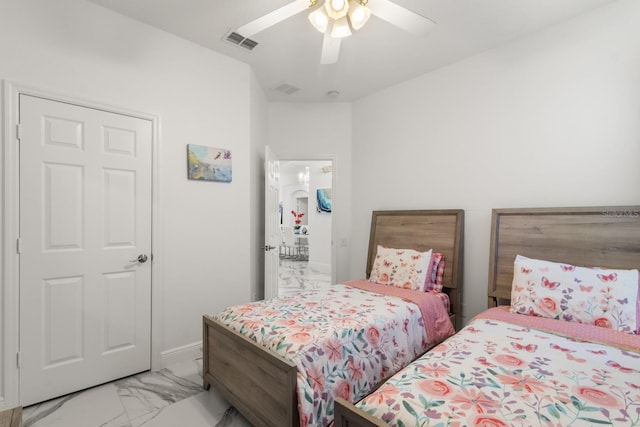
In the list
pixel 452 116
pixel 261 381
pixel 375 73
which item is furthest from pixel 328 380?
pixel 375 73

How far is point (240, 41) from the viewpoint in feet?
8.91

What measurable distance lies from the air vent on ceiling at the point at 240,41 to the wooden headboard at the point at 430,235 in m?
2.18

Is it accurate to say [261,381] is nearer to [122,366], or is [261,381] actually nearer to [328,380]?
[328,380]

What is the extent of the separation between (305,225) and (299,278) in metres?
3.57

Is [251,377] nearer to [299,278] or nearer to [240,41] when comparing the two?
[240,41]

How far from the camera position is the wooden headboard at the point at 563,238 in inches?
80.5

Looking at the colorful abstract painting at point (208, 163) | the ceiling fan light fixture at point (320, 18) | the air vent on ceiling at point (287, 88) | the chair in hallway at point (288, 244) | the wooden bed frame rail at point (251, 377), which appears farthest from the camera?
the chair in hallway at point (288, 244)

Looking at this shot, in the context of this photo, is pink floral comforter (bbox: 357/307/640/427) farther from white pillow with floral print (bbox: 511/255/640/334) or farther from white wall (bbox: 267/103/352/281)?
white wall (bbox: 267/103/352/281)

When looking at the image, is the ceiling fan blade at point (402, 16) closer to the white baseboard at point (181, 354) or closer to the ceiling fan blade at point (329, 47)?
the ceiling fan blade at point (329, 47)

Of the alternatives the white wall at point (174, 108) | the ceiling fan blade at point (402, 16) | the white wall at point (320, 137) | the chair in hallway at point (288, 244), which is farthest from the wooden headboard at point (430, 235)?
the chair in hallway at point (288, 244)

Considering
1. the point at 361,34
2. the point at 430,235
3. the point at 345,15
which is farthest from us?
the point at 430,235

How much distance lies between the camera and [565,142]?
7.80 feet

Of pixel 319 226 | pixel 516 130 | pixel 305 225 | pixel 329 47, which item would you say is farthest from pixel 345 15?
pixel 305 225

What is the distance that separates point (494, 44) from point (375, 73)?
3.65 feet
